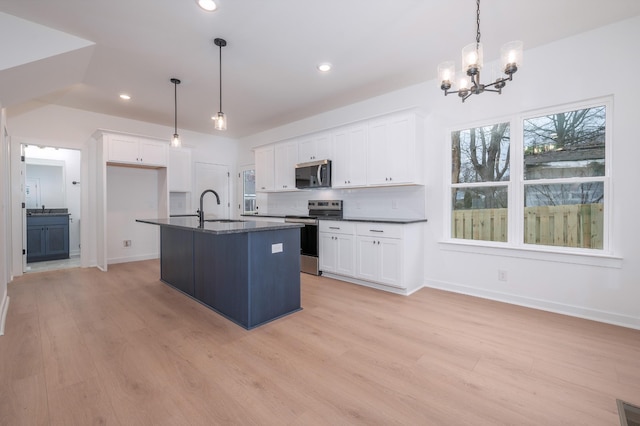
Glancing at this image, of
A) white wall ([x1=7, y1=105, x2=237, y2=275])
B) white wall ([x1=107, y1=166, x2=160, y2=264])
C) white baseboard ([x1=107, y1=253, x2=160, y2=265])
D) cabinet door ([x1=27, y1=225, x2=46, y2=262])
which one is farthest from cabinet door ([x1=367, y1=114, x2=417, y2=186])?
cabinet door ([x1=27, y1=225, x2=46, y2=262])

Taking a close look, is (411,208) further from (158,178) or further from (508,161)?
(158,178)

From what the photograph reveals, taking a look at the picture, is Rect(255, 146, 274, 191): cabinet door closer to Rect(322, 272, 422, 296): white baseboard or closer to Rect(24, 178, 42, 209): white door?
Rect(322, 272, 422, 296): white baseboard

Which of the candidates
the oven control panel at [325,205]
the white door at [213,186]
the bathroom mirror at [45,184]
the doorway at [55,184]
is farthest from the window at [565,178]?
the bathroom mirror at [45,184]

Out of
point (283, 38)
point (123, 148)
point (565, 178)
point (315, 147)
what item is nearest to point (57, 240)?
point (123, 148)

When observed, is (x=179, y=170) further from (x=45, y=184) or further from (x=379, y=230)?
(x=379, y=230)

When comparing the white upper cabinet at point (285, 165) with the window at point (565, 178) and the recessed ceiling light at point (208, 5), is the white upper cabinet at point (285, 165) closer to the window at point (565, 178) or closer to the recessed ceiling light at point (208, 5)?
the recessed ceiling light at point (208, 5)

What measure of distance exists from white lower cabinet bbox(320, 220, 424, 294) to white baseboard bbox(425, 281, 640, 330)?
1.57 feet

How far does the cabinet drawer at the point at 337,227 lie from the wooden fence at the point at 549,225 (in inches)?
56.9

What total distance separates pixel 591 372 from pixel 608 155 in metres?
2.07

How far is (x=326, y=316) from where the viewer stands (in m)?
2.99

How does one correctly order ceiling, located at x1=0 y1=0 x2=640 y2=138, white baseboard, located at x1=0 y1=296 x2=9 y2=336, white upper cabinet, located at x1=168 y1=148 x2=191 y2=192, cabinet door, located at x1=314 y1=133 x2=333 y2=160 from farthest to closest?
white upper cabinet, located at x1=168 y1=148 x2=191 y2=192 < cabinet door, located at x1=314 y1=133 x2=333 y2=160 < white baseboard, located at x1=0 y1=296 x2=9 y2=336 < ceiling, located at x1=0 y1=0 x2=640 y2=138

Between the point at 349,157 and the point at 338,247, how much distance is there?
1.39m

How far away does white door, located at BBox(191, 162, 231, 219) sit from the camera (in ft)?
21.7

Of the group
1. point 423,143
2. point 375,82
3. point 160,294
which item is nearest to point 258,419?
point 160,294
